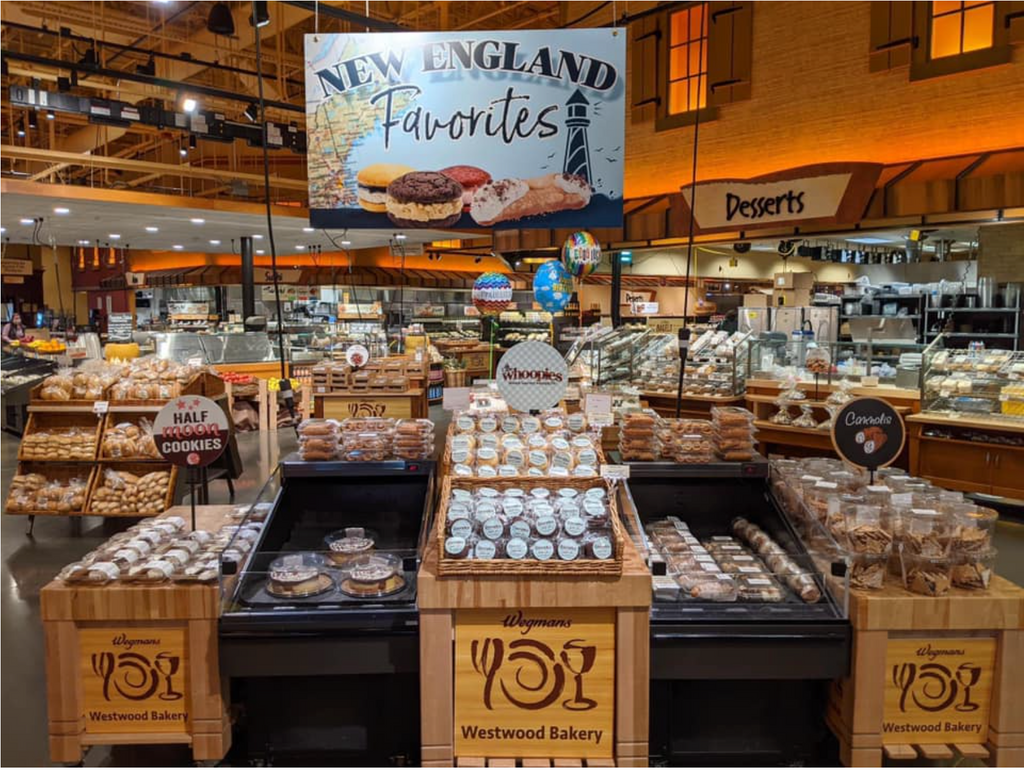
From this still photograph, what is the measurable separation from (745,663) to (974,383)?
17.5ft

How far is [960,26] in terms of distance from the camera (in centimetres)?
763

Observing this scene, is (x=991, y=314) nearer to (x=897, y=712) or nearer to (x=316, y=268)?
(x=897, y=712)

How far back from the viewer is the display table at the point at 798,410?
6836 millimetres

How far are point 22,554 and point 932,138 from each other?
9.43 metres

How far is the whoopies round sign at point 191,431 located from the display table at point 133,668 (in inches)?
23.3

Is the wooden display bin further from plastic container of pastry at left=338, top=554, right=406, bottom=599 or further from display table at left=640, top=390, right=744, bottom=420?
display table at left=640, top=390, right=744, bottom=420

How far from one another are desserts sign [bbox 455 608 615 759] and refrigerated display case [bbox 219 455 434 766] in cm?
23

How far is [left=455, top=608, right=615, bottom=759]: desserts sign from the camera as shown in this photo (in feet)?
7.52

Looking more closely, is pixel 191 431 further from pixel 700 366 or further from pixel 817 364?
pixel 700 366

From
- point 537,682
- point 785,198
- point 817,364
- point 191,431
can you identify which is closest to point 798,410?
point 817,364

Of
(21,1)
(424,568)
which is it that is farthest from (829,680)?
(21,1)

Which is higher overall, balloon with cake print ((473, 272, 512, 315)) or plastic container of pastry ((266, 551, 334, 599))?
balloon with cake print ((473, 272, 512, 315))

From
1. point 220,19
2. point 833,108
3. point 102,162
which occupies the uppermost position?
point 220,19

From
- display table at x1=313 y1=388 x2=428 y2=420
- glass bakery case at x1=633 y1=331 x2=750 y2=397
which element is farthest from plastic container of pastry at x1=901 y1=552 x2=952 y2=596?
display table at x1=313 y1=388 x2=428 y2=420
